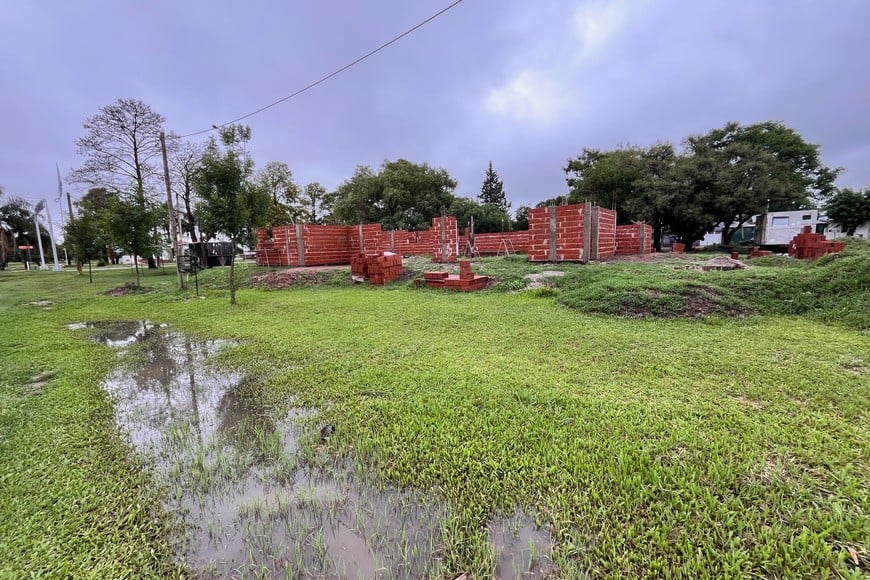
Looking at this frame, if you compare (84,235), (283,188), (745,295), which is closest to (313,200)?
(283,188)

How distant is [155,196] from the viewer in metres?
18.9

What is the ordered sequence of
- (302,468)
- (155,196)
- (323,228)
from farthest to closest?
(155,196) → (323,228) → (302,468)

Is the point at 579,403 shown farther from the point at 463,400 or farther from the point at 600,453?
the point at 463,400

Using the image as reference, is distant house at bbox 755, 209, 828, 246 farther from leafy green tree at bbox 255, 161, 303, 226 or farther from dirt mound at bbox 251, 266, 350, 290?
leafy green tree at bbox 255, 161, 303, 226

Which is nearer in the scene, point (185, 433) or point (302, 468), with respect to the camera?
point (302, 468)

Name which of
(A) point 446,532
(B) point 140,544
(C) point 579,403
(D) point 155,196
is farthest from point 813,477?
(D) point 155,196

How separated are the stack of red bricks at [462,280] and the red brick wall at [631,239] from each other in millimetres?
9345

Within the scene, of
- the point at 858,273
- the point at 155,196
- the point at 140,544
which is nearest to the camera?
the point at 140,544

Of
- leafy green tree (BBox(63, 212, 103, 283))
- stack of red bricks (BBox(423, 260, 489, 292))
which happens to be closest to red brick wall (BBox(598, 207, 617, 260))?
stack of red bricks (BBox(423, 260, 489, 292))

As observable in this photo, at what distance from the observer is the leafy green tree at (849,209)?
2547 cm

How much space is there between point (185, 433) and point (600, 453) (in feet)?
9.72

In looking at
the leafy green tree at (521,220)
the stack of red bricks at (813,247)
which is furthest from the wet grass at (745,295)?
the leafy green tree at (521,220)

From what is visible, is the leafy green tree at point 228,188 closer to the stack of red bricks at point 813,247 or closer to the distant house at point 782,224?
the stack of red bricks at point 813,247

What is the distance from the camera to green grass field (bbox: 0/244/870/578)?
1.52 m
